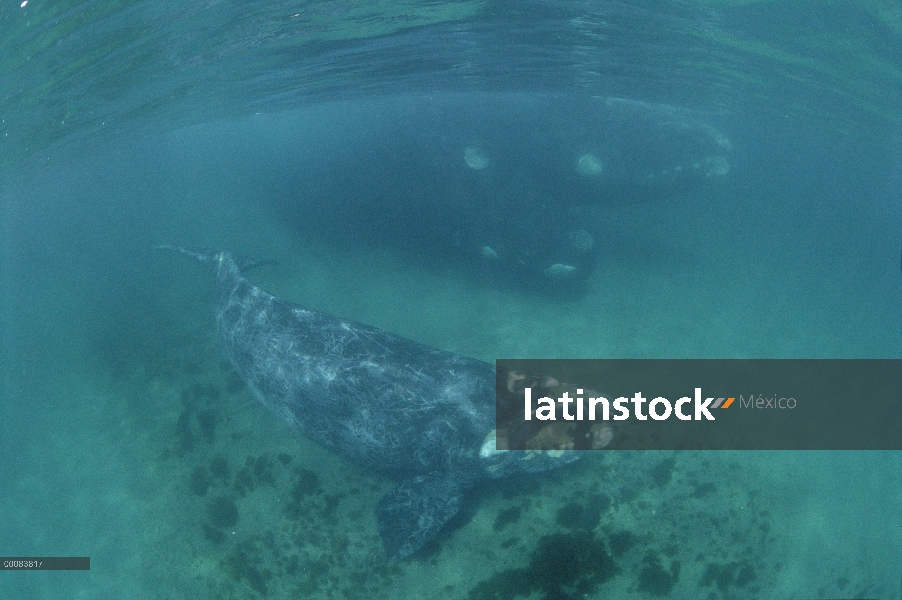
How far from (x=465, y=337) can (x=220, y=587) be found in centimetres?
976

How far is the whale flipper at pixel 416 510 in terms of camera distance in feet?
31.4

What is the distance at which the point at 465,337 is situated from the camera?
1570cm

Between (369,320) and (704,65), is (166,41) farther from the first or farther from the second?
(704,65)

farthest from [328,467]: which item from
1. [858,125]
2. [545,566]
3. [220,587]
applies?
[858,125]

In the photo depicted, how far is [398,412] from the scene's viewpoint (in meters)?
10.3

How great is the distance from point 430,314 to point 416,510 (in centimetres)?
840
